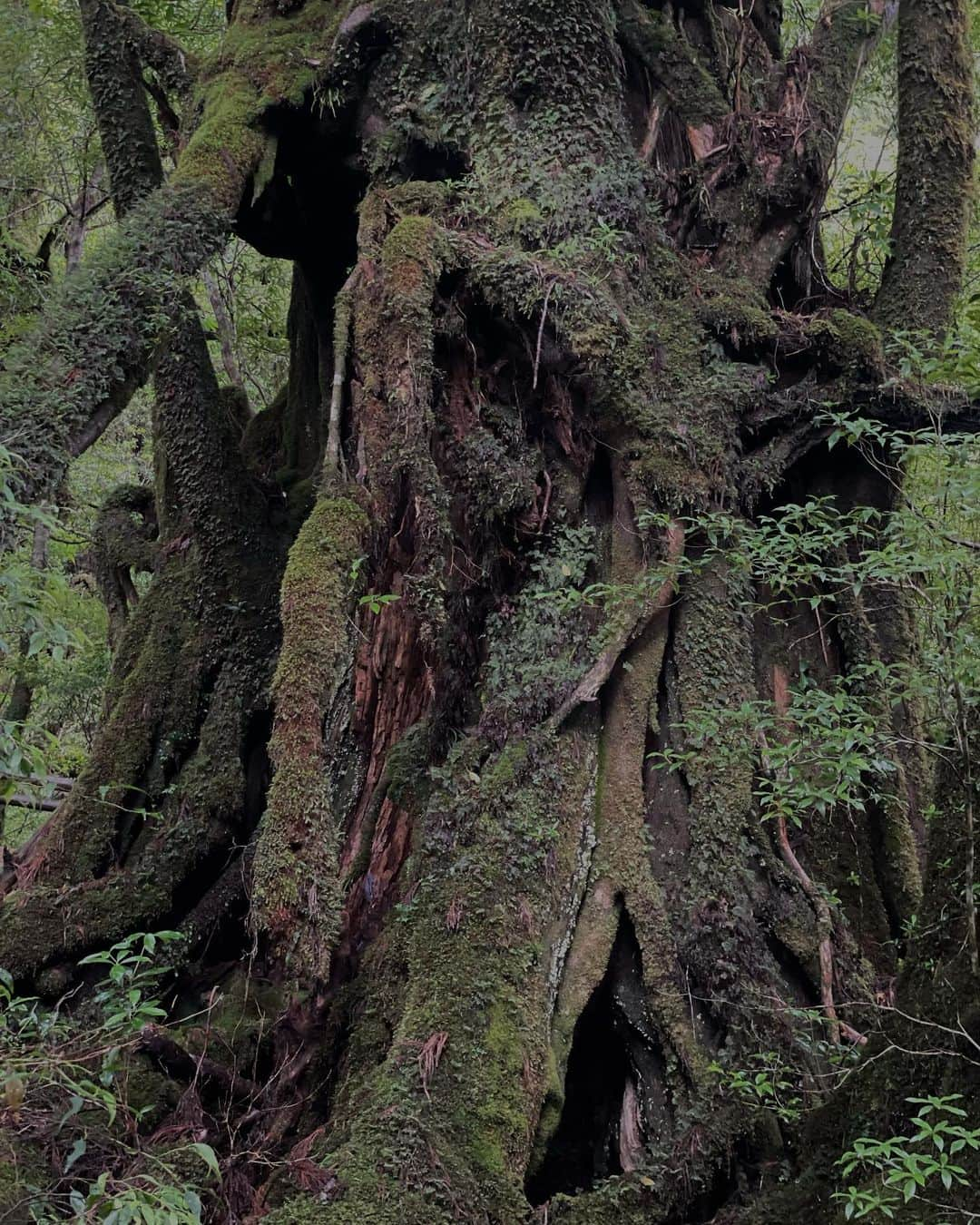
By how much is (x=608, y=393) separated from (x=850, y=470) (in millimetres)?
1887

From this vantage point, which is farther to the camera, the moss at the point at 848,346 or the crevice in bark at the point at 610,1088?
the moss at the point at 848,346

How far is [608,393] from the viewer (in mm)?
5887

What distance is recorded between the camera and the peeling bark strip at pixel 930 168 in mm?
6879

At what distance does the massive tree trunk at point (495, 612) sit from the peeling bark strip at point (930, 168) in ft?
0.11

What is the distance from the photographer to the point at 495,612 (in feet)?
18.9

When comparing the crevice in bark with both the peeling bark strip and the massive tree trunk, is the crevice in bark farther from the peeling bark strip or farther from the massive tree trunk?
the peeling bark strip

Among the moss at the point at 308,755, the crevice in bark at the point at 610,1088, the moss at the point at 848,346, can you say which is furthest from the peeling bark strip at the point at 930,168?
the crevice in bark at the point at 610,1088

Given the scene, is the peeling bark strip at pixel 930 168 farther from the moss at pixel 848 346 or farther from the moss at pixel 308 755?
the moss at pixel 308 755

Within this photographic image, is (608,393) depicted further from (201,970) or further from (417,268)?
(201,970)

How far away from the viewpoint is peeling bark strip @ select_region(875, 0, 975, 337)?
6.88m

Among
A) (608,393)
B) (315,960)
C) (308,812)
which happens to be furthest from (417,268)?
(315,960)

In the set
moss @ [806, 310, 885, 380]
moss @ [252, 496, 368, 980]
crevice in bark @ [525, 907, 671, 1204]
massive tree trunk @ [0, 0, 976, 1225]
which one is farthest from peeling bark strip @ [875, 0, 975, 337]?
crevice in bark @ [525, 907, 671, 1204]

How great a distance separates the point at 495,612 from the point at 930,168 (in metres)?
4.21

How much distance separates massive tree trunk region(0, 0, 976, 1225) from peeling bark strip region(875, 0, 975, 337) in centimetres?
3
